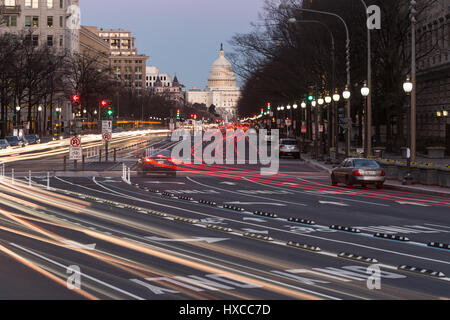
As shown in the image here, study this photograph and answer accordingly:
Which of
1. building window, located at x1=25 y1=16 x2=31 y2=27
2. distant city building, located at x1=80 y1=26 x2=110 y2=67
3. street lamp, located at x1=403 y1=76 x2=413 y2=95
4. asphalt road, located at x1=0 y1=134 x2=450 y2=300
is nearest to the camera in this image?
asphalt road, located at x1=0 y1=134 x2=450 y2=300

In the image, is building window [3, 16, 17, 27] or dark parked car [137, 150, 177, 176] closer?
dark parked car [137, 150, 177, 176]

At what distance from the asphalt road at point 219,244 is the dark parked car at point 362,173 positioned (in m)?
1.78

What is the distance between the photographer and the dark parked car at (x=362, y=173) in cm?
3356

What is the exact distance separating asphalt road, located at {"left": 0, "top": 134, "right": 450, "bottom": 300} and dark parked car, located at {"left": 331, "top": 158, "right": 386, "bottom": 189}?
69.9 inches

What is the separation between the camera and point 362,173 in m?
33.7

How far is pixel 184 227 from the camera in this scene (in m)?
19.3

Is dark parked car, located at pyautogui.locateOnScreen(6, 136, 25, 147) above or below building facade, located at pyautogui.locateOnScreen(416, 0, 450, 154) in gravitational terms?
below

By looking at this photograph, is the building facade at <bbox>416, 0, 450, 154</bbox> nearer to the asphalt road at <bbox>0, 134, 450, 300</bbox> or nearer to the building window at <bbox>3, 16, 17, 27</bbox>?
the asphalt road at <bbox>0, 134, 450, 300</bbox>

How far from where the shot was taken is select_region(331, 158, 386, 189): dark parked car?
110ft

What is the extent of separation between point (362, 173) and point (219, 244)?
732 inches

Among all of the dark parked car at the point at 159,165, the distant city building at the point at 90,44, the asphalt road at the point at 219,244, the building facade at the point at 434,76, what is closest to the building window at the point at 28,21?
the distant city building at the point at 90,44

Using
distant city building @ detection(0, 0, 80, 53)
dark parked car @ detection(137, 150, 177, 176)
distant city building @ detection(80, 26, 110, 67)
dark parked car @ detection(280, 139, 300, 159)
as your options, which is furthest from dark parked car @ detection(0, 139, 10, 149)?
distant city building @ detection(80, 26, 110, 67)

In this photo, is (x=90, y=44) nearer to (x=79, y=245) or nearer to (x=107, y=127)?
(x=107, y=127)

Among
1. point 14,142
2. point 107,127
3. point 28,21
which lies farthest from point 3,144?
point 28,21
